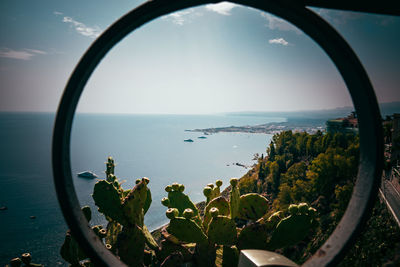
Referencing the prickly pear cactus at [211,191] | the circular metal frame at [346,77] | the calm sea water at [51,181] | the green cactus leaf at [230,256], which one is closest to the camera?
the circular metal frame at [346,77]

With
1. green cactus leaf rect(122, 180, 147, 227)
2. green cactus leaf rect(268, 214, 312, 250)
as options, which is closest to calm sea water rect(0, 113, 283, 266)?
green cactus leaf rect(122, 180, 147, 227)

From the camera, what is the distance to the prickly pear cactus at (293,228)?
4.60 ft

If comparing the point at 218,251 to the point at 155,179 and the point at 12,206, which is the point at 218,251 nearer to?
the point at 155,179

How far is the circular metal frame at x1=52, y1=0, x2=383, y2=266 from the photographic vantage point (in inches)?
29.6

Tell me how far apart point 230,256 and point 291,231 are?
428 millimetres

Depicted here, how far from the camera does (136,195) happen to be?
4.53ft

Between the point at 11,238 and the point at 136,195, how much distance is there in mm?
34550

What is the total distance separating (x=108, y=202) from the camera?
1.39m

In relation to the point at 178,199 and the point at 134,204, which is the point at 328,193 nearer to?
the point at 178,199

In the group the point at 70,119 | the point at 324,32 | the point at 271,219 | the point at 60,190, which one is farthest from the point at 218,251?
the point at 324,32

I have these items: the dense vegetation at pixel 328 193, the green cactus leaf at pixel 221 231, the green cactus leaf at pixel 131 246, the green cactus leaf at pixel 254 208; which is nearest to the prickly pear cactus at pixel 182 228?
the green cactus leaf at pixel 221 231

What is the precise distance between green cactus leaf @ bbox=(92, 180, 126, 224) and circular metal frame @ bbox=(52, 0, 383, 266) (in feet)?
1.94

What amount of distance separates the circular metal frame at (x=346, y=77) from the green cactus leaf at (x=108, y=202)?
59cm

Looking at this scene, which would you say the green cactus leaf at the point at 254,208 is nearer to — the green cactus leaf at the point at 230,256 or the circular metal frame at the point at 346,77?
the green cactus leaf at the point at 230,256
